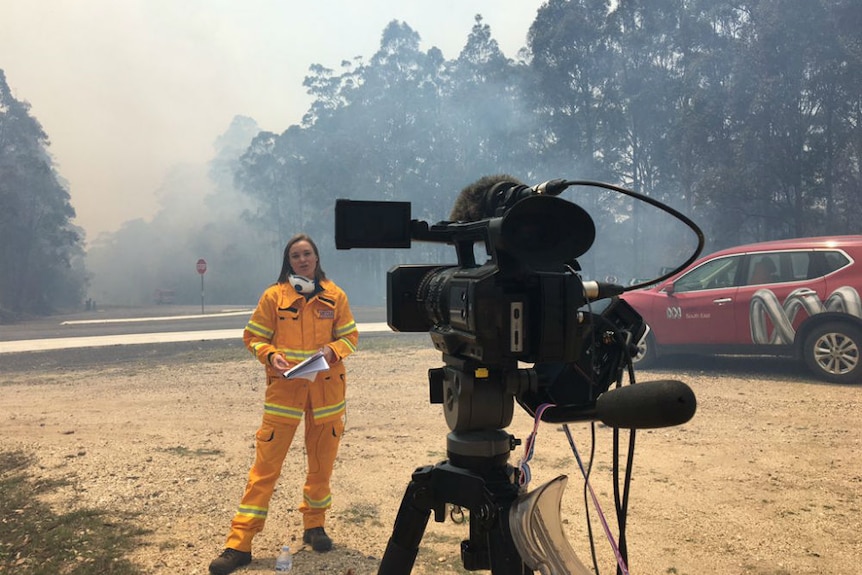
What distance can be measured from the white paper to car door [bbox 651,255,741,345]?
6457mm

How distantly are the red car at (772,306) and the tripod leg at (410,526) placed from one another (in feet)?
20.7

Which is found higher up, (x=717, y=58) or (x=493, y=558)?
(x=717, y=58)

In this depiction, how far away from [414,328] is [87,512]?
345 centimetres

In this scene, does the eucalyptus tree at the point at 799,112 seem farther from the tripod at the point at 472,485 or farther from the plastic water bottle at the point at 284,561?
the tripod at the point at 472,485

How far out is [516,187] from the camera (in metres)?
1.54

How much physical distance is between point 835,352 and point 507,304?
7.48 meters

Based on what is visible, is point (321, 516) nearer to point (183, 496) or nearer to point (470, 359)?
point (183, 496)

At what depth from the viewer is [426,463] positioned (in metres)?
5.00

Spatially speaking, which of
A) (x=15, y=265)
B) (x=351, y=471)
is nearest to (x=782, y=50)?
(x=351, y=471)

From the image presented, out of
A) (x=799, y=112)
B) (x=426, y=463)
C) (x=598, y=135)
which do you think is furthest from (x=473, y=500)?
(x=598, y=135)

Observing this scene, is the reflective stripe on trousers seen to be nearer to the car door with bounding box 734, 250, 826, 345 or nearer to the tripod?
the tripod

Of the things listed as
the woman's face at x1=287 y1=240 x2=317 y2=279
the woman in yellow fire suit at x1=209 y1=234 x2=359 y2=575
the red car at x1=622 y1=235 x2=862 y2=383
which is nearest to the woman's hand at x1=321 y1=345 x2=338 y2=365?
the woman in yellow fire suit at x1=209 y1=234 x2=359 y2=575

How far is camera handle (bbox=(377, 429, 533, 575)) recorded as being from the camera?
4.84 ft

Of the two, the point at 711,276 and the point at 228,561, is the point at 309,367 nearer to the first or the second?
the point at 228,561
